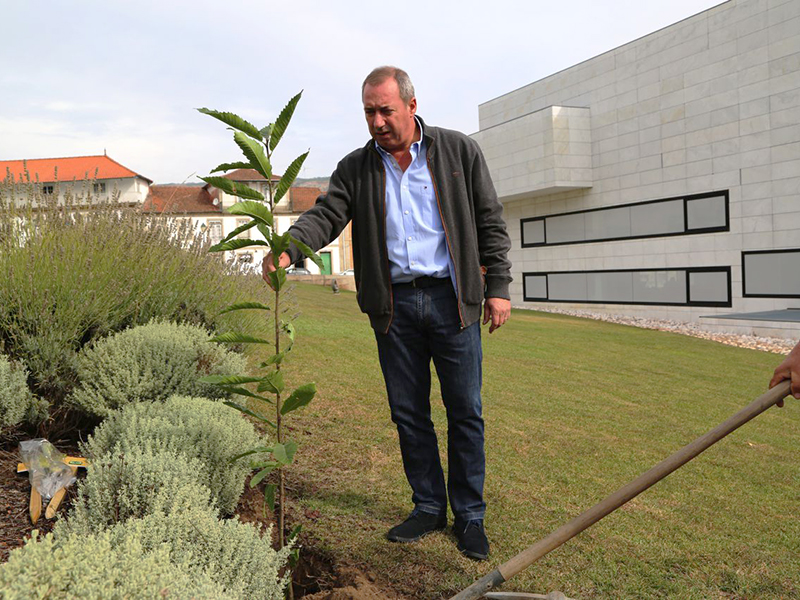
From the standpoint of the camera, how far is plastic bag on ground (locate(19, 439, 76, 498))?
3201 millimetres

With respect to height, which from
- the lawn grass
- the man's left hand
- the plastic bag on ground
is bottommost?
the lawn grass

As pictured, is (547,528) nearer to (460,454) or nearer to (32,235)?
(460,454)

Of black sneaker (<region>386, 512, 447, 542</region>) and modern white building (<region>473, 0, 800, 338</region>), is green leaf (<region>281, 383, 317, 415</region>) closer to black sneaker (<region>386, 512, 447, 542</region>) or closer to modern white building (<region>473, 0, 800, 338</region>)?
black sneaker (<region>386, 512, 447, 542</region>)

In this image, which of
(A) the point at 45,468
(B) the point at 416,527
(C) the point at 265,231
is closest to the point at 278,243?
(C) the point at 265,231

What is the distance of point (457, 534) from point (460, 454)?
1.32ft

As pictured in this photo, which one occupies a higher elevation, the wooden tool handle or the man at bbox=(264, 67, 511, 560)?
the man at bbox=(264, 67, 511, 560)

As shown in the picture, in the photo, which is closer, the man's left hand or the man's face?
the man's face

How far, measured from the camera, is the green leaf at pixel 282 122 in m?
2.55

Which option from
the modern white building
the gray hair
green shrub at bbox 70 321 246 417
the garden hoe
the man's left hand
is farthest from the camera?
the modern white building

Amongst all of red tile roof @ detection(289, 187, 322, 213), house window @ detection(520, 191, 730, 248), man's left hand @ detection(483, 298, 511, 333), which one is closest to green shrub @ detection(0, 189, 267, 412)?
man's left hand @ detection(483, 298, 511, 333)

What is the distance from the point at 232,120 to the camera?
2.52 meters

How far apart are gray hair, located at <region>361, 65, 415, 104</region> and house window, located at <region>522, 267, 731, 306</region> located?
2136 centimetres

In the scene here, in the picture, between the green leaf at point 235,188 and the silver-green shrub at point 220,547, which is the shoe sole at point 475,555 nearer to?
the silver-green shrub at point 220,547

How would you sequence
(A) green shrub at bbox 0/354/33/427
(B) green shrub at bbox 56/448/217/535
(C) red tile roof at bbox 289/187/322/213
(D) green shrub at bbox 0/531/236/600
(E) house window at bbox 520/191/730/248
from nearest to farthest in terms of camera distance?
(D) green shrub at bbox 0/531/236/600, (B) green shrub at bbox 56/448/217/535, (A) green shrub at bbox 0/354/33/427, (E) house window at bbox 520/191/730/248, (C) red tile roof at bbox 289/187/322/213
